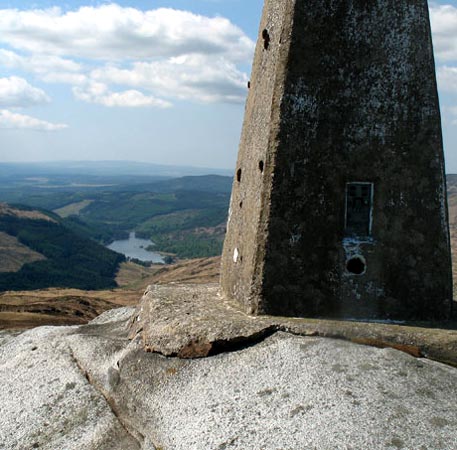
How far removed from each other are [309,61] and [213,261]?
111276 mm

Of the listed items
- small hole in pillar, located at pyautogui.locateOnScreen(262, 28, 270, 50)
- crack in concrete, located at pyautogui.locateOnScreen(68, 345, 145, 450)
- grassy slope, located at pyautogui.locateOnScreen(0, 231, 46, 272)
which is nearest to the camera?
crack in concrete, located at pyautogui.locateOnScreen(68, 345, 145, 450)

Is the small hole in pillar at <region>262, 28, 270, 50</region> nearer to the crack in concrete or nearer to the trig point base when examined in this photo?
the trig point base

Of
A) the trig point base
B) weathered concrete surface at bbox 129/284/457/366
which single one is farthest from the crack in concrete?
the trig point base

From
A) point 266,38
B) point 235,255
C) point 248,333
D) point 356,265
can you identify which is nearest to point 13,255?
point 235,255

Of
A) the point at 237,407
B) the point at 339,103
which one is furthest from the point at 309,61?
the point at 237,407

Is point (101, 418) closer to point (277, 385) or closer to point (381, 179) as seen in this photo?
point (277, 385)

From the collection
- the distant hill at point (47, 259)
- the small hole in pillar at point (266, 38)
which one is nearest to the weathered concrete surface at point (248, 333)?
the small hole in pillar at point (266, 38)

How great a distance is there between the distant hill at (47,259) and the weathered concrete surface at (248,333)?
413 ft

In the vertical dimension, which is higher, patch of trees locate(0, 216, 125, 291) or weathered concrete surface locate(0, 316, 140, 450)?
weathered concrete surface locate(0, 316, 140, 450)

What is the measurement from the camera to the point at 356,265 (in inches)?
500

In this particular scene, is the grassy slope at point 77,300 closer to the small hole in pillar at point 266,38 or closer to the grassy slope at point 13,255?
the small hole in pillar at point 266,38

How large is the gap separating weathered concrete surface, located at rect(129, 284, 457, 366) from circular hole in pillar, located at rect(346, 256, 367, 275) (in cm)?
124

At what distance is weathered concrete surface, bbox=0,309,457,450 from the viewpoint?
29.1 ft

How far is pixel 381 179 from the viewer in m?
12.6
